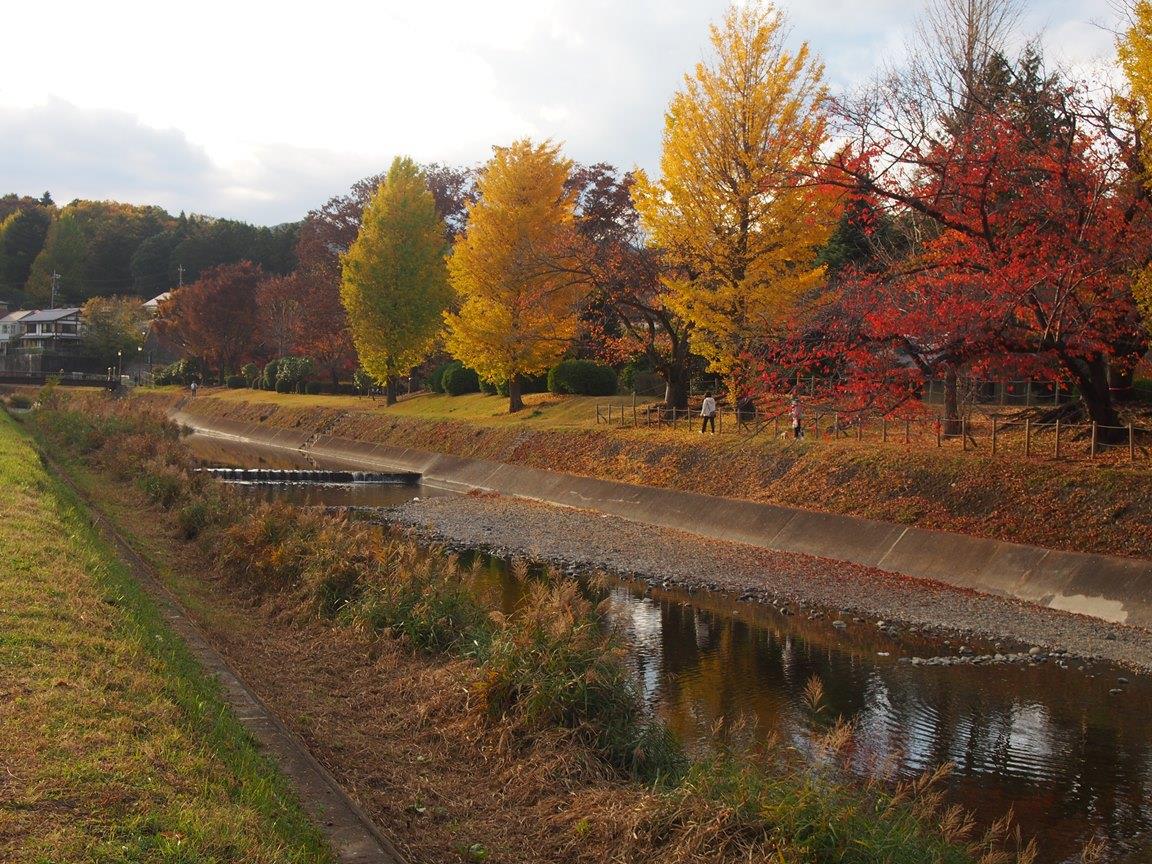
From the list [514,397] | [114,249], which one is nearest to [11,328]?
[114,249]

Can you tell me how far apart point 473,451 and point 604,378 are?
7.94 metres

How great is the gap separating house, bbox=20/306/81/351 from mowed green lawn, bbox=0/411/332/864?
110568 mm

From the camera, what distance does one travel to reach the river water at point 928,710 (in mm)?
9570

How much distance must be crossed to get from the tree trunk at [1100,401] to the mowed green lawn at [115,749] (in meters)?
18.2

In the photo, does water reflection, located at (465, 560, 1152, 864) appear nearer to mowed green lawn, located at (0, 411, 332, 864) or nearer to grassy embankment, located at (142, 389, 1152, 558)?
grassy embankment, located at (142, 389, 1152, 558)

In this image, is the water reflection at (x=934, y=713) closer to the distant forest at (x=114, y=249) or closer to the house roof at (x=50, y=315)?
the distant forest at (x=114, y=249)

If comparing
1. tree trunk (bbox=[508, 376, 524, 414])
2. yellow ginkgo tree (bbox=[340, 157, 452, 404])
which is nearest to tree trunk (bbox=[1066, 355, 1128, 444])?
tree trunk (bbox=[508, 376, 524, 414])

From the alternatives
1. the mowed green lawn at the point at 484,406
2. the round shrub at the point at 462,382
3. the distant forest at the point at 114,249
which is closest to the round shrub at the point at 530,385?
the mowed green lawn at the point at 484,406

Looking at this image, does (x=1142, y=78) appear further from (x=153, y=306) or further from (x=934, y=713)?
(x=153, y=306)

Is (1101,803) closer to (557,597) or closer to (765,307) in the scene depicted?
(557,597)

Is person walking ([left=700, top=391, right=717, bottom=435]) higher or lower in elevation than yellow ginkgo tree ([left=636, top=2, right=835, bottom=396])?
lower

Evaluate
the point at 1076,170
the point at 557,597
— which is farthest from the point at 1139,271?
the point at 557,597

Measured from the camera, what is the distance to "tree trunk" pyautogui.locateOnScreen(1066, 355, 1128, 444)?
67.6ft

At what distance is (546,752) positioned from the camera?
8578mm
